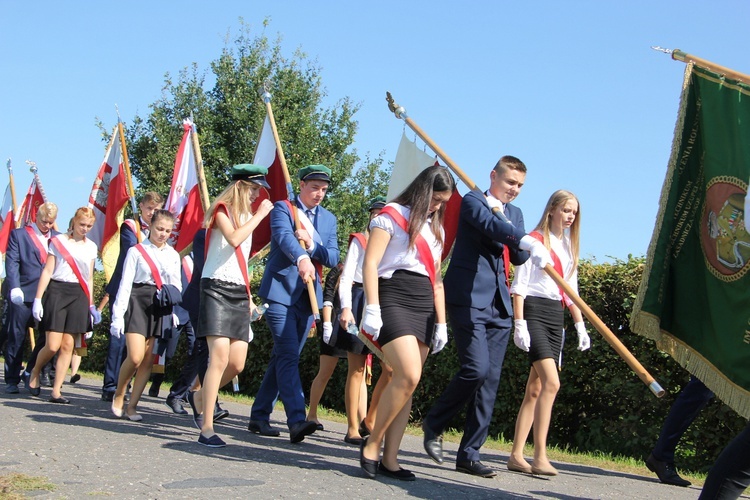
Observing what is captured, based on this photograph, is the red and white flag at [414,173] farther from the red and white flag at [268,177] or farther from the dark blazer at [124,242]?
the dark blazer at [124,242]

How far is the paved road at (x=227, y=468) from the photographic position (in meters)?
4.94

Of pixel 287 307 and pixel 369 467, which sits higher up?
pixel 287 307

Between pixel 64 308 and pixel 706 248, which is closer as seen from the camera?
pixel 706 248

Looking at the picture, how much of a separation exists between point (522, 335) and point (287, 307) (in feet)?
6.50

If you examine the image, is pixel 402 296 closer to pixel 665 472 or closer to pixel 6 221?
pixel 665 472

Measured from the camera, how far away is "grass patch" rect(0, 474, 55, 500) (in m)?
4.43

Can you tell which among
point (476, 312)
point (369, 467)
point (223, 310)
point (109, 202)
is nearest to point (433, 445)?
point (369, 467)

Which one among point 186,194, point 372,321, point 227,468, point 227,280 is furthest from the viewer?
point 186,194

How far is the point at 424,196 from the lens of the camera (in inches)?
226

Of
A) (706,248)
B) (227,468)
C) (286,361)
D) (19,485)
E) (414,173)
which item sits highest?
(414,173)

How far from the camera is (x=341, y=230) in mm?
21438

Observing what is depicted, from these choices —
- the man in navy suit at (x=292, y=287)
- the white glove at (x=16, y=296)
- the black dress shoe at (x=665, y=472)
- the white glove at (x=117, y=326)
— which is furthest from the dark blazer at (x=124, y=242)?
the black dress shoe at (x=665, y=472)

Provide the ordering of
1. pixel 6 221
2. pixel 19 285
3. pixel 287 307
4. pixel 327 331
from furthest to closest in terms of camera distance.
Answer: pixel 6 221 → pixel 19 285 → pixel 327 331 → pixel 287 307

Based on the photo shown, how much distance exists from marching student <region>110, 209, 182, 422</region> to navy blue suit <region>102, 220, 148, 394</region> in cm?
85
